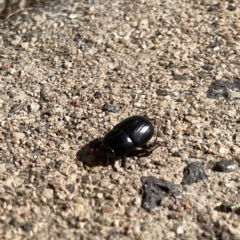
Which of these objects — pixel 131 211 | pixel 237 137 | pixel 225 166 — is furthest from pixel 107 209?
pixel 237 137

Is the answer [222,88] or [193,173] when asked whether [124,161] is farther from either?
[222,88]

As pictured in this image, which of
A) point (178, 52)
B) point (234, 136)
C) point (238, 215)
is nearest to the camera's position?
point (238, 215)

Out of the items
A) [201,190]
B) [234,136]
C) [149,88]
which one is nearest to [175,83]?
[149,88]

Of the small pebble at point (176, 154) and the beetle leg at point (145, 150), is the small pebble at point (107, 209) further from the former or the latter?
the small pebble at point (176, 154)

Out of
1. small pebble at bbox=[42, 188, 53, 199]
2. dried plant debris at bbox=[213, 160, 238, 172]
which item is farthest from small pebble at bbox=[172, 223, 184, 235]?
small pebble at bbox=[42, 188, 53, 199]

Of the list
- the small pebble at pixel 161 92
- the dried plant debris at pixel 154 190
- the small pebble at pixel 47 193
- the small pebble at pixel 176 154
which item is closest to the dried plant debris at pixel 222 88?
the small pebble at pixel 161 92

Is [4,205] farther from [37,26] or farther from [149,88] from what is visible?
[37,26]
